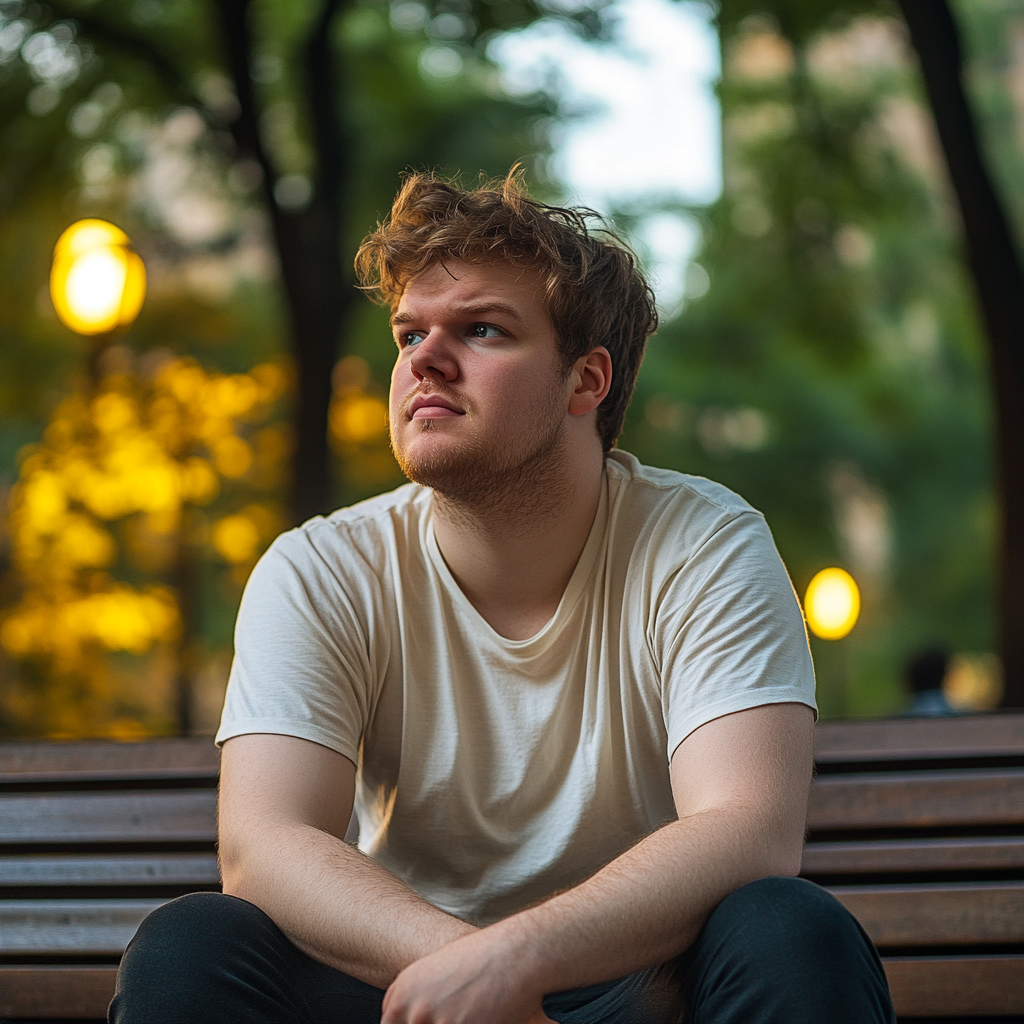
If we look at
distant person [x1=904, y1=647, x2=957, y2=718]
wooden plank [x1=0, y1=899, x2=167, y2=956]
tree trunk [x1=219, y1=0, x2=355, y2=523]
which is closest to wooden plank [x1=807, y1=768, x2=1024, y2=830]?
wooden plank [x1=0, y1=899, x2=167, y2=956]

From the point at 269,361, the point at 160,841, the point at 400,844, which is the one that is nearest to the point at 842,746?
the point at 400,844

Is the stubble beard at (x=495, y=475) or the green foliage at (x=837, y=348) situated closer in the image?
the stubble beard at (x=495, y=475)

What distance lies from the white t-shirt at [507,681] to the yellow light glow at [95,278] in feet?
19.6

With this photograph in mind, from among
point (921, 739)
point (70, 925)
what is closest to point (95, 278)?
point (70, 925)

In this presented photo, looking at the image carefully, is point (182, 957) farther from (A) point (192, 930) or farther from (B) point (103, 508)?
(B) point (103, 508)

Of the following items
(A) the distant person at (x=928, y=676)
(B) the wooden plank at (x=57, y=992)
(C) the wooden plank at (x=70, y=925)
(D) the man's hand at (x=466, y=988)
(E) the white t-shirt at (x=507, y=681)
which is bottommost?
(A) the distant person at (x=928, y=676)

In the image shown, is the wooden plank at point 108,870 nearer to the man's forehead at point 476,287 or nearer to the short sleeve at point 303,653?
the short sleeve at point 303,653

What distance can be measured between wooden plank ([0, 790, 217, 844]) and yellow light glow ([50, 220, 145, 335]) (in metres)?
5.63

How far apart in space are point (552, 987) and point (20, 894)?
160 centimetres

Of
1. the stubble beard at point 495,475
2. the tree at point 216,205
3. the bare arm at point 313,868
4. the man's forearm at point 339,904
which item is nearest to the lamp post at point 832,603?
the tree at point 216,205

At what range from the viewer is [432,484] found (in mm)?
2520

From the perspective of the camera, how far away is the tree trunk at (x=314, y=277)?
9227 mm

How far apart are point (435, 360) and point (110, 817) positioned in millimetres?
1414

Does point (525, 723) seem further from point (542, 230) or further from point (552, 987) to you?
point (542, 230)
